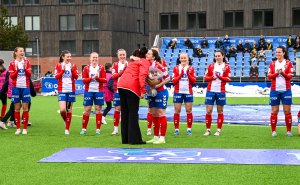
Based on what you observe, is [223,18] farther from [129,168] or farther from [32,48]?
[129,168]

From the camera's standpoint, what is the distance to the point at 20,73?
1495 cm

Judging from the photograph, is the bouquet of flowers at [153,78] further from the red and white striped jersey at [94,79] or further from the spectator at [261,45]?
the spectator at [261,45]

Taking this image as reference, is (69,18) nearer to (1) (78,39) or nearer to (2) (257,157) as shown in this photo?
(1) (78,39)

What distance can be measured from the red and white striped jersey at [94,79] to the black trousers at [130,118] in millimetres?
2119

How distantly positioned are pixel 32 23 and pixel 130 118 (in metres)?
59.1

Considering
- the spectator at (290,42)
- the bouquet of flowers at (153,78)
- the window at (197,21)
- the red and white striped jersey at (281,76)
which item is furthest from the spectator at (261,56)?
the bouquet of flowers at (153,78)

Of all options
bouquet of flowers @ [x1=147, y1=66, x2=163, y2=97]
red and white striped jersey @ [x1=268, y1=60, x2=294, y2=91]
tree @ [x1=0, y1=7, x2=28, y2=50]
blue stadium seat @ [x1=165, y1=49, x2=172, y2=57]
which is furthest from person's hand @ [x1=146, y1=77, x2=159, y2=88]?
tree @ [x1=0, y1=7, x2=28, y2=50]

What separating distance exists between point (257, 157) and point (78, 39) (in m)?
59.9

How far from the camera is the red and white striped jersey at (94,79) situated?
594 inches

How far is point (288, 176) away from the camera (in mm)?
8719

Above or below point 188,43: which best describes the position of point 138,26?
above

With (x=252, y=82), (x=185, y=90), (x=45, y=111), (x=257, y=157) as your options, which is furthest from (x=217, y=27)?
(x=257, y=157)

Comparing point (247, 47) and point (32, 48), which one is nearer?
point (247, 47)

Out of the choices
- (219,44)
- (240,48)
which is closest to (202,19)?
(219,44)
